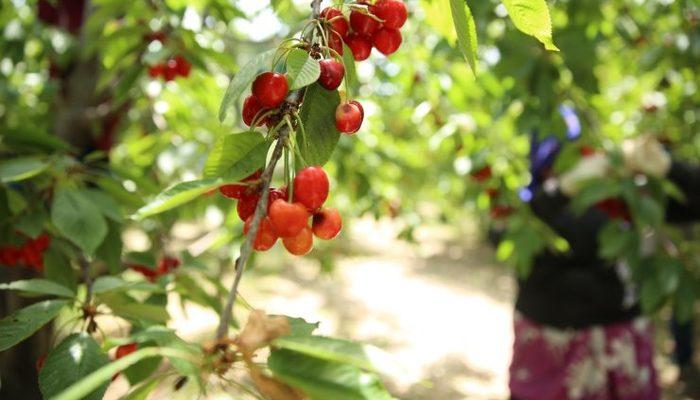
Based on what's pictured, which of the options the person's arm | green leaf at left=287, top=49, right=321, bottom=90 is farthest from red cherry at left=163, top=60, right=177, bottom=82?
the person's arm

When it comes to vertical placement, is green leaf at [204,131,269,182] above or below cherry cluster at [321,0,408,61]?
below

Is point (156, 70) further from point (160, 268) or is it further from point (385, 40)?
point (385, 40)

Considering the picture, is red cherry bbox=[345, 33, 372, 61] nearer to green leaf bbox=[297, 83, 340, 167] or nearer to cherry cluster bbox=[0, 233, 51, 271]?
green leaf bbox=[297, 83, 340, 167]

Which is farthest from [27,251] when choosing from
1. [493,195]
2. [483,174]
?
[493,195]

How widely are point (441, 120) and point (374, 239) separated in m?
8.08

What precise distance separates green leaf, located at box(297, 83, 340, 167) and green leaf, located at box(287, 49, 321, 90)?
6 centimetres

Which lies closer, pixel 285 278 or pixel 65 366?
pixel 65 366

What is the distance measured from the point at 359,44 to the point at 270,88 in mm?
230

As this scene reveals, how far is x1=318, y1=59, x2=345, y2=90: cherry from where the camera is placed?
0.79m

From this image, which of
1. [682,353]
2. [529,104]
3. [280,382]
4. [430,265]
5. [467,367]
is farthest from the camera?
[430,265]

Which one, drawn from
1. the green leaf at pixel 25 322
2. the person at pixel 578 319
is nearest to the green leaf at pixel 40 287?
the green leaf at pixel 25 322

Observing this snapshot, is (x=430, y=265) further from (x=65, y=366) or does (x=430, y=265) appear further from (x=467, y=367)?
(x=65, y=366)

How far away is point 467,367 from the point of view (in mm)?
5289

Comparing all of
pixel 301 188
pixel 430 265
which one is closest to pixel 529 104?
pixel 301 188
